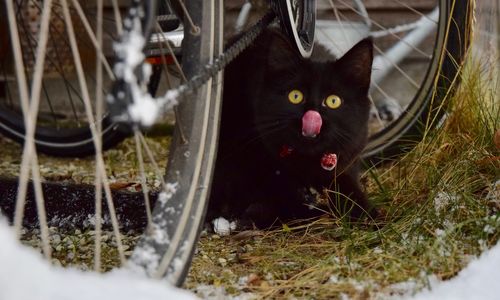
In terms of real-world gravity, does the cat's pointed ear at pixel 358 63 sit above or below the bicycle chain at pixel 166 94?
above

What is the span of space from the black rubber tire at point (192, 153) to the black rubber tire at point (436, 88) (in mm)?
862

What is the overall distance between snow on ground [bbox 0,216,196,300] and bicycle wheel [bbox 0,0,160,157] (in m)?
0.98

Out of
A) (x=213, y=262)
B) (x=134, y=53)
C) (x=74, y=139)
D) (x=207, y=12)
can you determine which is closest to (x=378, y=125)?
(x=74, y=139)

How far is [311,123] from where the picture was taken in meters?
1.79

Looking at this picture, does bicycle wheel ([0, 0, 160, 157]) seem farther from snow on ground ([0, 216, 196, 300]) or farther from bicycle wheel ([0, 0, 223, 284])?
snow on ground ([0, 216, 196, 300])

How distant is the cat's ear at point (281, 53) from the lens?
1.89 meters

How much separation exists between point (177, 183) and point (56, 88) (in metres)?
2.36

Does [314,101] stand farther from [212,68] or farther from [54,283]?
[54,283]

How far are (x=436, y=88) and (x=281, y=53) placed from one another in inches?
23.6

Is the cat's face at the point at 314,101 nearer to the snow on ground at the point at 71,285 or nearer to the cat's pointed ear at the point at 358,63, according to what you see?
the cat's pointed ear at the point at 358,63

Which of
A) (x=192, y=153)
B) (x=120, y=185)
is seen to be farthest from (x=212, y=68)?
(x=120, y=185)

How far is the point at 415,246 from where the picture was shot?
5.20 feet

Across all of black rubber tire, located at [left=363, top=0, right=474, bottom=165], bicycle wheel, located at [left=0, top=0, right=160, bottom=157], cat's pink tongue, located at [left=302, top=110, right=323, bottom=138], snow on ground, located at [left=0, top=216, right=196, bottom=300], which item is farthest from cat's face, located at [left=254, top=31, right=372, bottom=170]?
snow on ground, located at [left=0, top=216, right=196, bottom=300]

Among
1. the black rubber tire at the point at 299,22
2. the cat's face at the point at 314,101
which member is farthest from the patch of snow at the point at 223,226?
the black rubber tire at the point at 299,22
